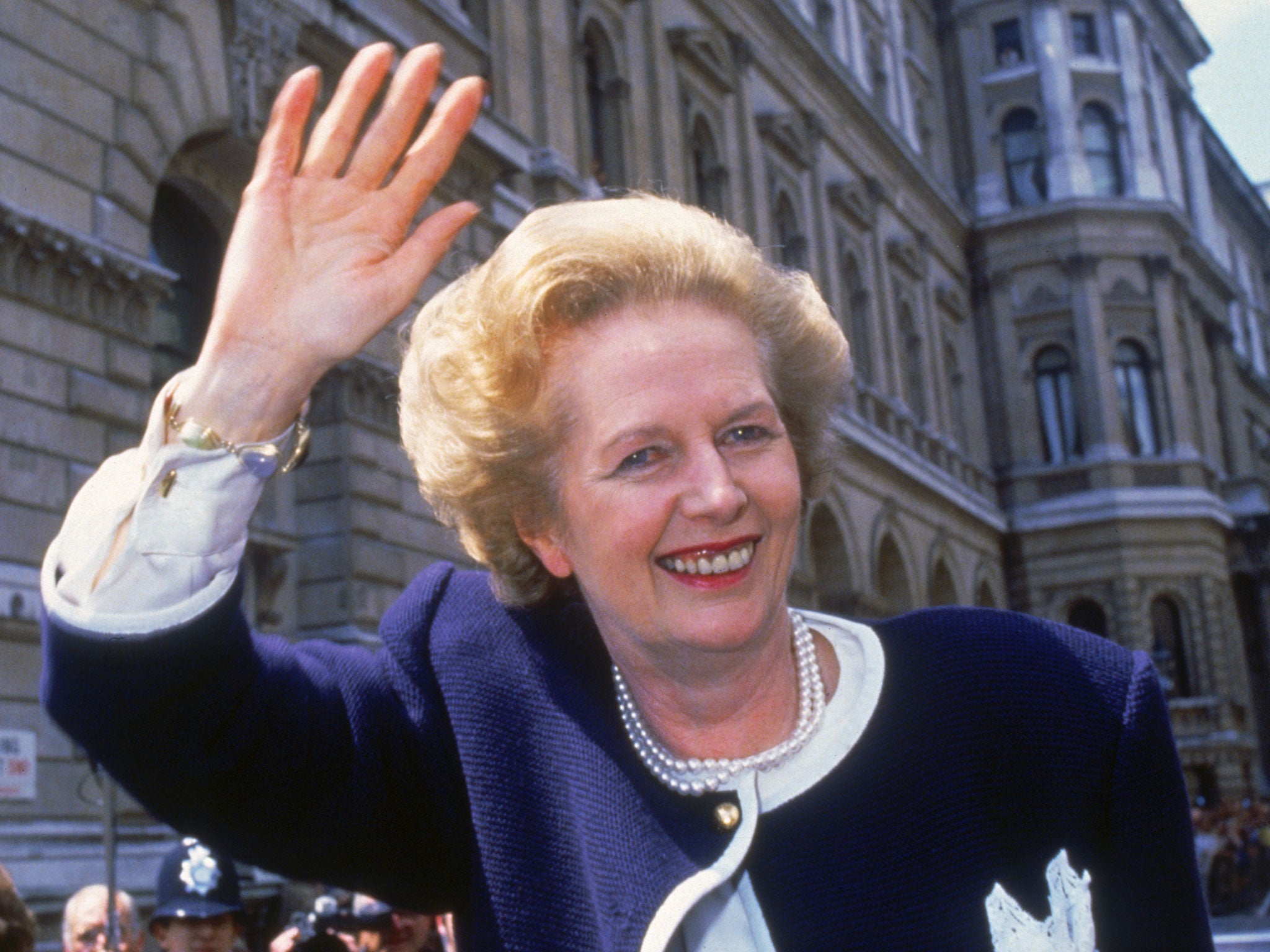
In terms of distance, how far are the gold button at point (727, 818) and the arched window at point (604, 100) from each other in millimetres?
15020

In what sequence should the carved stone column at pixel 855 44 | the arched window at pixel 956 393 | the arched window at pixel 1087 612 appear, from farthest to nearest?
the arched window at pixel 1087 612, the arched window at pixel 956 393, the carved stone column at pixel 855 44

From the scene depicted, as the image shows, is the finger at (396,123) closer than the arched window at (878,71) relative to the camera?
Yes

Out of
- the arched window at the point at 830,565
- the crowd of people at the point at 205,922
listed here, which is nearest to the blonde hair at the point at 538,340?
the crowd of people at the point at 205,922

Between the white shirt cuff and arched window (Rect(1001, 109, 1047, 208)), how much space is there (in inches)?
1189

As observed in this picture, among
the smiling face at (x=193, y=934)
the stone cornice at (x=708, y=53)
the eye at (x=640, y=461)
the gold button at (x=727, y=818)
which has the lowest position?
the smiling face at (x=193, y=934)

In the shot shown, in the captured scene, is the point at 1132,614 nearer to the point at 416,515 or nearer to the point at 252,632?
the point at 416,515

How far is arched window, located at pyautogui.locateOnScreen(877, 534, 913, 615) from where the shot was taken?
77.0 ft

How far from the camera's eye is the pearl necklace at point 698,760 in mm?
1890

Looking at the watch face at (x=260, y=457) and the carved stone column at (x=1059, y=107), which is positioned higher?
the carved stone column at (x=1059, y=107)

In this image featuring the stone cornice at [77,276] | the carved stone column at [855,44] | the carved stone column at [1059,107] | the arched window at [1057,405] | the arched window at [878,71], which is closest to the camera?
the stone cornice at [77,276]

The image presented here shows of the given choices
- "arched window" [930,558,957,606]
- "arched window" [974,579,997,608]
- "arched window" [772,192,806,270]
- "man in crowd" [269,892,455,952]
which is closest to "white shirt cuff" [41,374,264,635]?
"man in crowd" [269,892,455,952]

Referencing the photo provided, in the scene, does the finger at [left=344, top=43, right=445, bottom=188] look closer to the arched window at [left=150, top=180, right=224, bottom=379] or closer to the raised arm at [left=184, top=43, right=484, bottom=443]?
the raised arm at [left=184, top=43, right=484, bottom=443]

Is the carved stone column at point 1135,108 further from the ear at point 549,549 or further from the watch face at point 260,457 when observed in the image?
the watch face at point 260,457

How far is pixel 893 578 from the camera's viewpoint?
2373 cm
